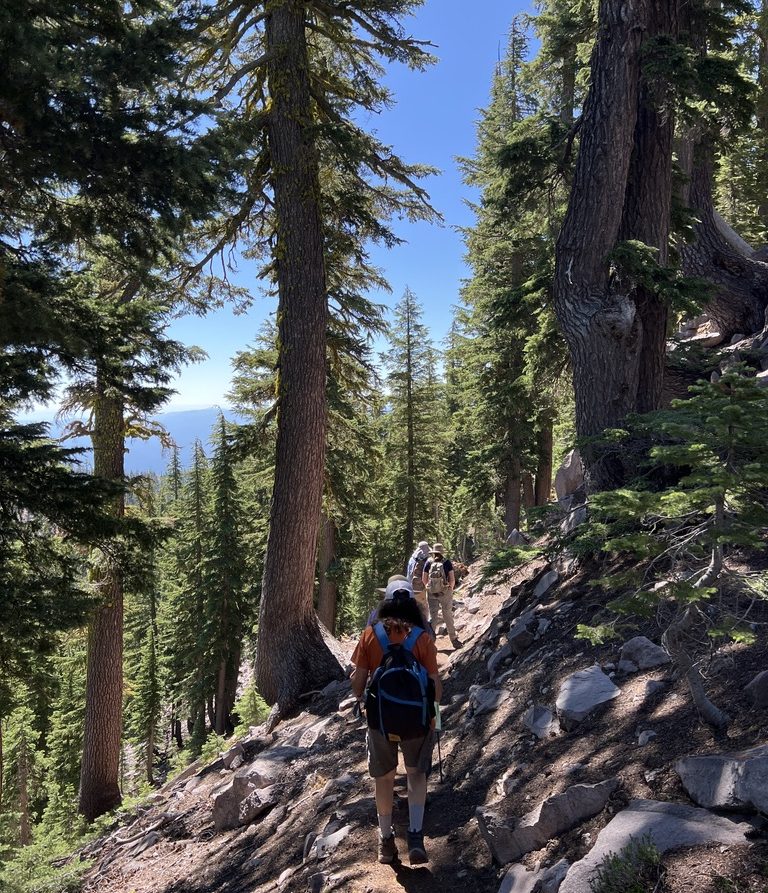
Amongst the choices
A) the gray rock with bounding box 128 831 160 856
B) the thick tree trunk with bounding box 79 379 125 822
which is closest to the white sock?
the gray rock with bounding box 128 831 160 856

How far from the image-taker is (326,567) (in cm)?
1738

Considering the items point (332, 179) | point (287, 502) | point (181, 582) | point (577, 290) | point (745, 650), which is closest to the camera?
point (745, 650)

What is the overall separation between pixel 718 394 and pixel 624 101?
17.5 feet

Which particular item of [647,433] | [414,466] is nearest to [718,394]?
[647,433]

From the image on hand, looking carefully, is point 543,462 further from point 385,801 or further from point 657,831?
point 657,831

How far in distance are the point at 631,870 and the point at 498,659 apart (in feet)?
12.7

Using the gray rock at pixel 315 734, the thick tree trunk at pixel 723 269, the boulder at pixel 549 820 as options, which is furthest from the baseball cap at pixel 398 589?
the thick tree trunk at pixel 723 269

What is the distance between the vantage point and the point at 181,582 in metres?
29.8

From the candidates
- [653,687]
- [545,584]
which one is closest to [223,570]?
[545,584]

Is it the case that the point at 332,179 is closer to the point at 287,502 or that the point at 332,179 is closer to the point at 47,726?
the point at 287,502

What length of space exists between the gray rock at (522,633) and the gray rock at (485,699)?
0.63m

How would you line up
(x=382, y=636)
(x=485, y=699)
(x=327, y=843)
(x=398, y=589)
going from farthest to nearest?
(x=485, y=699), (x=327, y=843), (x=398, y=589), (x=382, y=636)

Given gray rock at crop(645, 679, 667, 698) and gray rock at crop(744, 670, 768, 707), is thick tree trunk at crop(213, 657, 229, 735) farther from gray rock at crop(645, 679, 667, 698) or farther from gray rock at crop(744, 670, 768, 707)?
gray rock at crop(744, 670, 768, 707)

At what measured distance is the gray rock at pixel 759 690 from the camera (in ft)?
11.8
